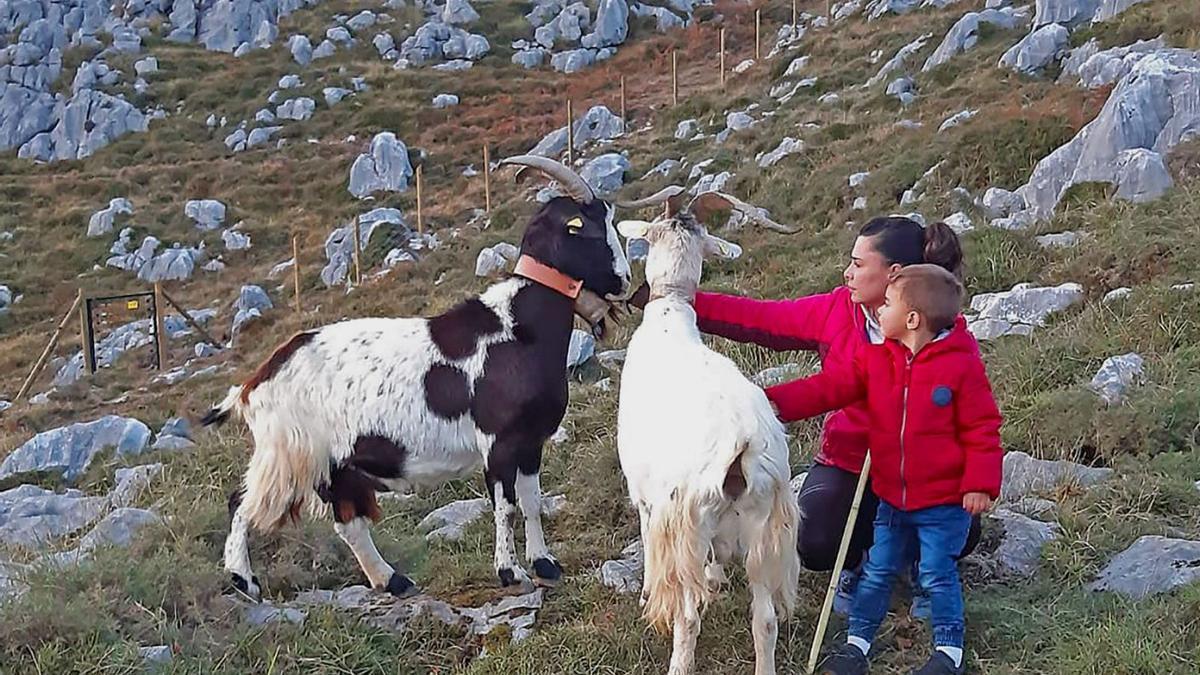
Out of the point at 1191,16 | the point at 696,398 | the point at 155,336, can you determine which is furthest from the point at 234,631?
the point at 155,336

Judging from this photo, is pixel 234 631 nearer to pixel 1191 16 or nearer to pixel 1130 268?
pixel 1130 268

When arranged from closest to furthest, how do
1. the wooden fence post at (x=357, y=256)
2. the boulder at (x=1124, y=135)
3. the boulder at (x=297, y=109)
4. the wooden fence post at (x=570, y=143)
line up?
the boulder at (x=1124, y=135) → the wooden fence post at (x=357, y=256) → the wooden fence post at (x=570, y=143) → the boulder at (x=297, y=109)

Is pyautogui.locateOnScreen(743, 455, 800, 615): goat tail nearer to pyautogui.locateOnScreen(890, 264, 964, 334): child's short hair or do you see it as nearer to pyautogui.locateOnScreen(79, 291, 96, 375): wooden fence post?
pyautogui.locateOnScreen(890, 264, 964, 334): child's short hair

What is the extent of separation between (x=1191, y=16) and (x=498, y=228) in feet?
33.7

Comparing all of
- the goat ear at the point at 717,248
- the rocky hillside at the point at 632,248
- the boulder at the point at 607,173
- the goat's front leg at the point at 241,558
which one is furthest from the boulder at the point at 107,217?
the goat ear at the point at 717,248

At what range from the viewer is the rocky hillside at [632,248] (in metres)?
4.10

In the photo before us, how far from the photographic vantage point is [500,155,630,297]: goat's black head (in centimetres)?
448

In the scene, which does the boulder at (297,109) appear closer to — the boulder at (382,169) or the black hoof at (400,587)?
the boulder at (382,169)

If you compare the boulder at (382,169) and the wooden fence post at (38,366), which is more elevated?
the boulder at (382,169)

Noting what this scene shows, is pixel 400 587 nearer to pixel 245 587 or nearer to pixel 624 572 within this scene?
pixel 245 587

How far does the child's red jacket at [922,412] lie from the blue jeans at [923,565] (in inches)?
2.5

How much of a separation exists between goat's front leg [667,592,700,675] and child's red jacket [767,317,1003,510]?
770mm

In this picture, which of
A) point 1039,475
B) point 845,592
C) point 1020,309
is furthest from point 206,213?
point 845,592

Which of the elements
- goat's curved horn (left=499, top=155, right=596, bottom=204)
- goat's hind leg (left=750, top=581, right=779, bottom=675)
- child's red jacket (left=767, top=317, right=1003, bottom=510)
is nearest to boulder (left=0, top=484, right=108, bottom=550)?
goat's curved horn (left=499, top=155, right=596, bottom=204)
